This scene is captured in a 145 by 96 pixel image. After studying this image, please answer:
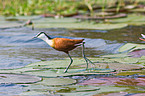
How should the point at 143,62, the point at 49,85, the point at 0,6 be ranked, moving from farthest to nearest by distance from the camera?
1. the point at 0,6
2. the point at 143,62
3. the point at 49,85

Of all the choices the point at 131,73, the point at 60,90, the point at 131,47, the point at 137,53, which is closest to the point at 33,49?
the point at 131,47

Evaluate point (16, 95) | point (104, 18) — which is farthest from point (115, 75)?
point (104, 18)

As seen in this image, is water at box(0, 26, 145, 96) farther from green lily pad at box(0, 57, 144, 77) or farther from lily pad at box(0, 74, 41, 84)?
green lily pad at box(0, 57, 144, 77)

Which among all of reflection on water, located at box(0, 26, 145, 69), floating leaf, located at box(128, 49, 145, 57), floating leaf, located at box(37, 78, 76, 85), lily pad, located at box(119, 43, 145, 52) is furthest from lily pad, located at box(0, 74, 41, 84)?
lily pad, located at box(119, 43, 145, 52)

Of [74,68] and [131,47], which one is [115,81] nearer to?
[74,68]

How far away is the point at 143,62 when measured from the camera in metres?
3.65

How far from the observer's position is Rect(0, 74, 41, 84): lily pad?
9.46ft

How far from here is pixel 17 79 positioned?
296cm

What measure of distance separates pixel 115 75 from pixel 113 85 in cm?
34

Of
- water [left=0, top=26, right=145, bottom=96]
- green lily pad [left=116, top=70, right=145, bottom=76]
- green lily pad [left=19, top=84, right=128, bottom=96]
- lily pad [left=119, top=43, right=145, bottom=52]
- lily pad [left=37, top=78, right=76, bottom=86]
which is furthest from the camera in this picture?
lily pad [left=119, top=43, right=145, bottom=52]

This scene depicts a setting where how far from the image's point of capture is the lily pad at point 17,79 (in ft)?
9.46

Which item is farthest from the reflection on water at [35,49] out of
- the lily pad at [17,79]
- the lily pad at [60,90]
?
the lily pad at [60,90]

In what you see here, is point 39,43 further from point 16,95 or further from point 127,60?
point 16,95

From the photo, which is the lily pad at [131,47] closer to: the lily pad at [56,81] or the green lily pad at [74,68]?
the green lily pad at [74,68]
